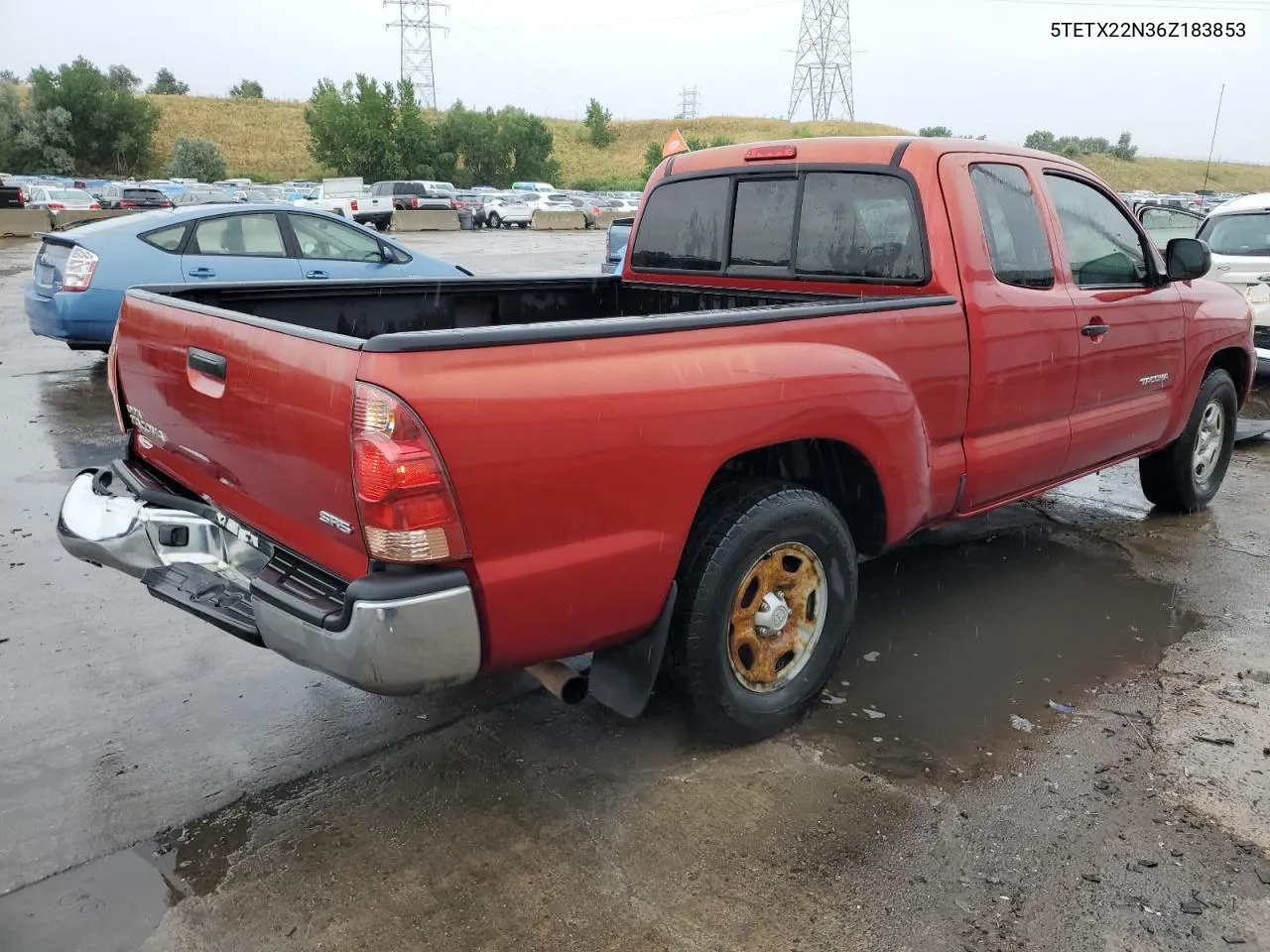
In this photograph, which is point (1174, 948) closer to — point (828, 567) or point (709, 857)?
point (709, 857)

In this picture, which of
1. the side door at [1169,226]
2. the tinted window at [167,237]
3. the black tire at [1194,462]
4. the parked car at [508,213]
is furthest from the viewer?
the parked car at [508,213]

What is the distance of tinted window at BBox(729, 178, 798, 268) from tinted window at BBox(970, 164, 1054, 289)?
0.78m

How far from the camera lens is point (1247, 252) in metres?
9.70

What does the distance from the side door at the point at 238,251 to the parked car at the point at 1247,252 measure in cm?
780

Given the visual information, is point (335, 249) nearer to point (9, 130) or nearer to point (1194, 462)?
point (1194, 462)

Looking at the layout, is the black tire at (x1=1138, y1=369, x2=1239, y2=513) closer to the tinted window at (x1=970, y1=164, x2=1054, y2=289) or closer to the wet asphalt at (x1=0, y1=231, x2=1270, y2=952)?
the wet asphalt at (x1=0, y1=231, x2=1270, y2=952)

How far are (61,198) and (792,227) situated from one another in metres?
37.3

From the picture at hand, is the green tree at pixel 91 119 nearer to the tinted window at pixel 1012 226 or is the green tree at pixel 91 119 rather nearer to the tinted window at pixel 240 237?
the tinted window at pixel 240 237

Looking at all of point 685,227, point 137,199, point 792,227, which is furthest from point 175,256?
point 137,199

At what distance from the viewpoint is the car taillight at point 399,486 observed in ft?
7.43

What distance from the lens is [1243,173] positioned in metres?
90.9

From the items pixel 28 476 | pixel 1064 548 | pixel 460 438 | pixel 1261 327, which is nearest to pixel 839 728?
pixel 460 438

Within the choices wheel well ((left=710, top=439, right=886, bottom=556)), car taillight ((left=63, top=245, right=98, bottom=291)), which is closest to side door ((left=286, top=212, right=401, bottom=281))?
car taillight ((left=63, top=245, right=98, bottom=291))

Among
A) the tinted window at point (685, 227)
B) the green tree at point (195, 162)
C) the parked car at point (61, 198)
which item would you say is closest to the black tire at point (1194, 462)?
the tinted window at point (685, 227)
